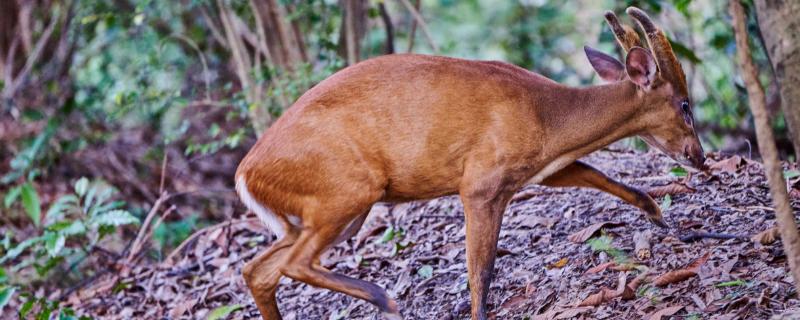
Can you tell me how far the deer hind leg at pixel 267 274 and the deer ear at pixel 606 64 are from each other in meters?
2.03

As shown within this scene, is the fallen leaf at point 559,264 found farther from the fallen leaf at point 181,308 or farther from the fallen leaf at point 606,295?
the fallen leaf at point 181,308

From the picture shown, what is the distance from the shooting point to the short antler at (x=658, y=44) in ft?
16.0

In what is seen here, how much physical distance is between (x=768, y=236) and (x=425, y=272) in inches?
81.8

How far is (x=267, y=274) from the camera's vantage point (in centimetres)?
534

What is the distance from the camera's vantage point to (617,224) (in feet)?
18.7

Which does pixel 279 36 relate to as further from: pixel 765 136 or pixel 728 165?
pixel 765 136

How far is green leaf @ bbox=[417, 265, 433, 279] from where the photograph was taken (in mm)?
5898

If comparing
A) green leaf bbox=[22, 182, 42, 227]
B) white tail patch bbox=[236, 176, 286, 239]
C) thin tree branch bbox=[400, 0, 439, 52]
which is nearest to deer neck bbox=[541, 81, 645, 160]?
white tail patch bbox=[236, 176, 286, 239]

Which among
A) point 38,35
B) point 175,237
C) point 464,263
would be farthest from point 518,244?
point 38,35

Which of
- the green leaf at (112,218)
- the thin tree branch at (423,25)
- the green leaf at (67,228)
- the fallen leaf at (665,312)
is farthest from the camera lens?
the thin tree branch at (423,25)

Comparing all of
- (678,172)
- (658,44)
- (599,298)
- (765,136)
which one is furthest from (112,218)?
(765,136)

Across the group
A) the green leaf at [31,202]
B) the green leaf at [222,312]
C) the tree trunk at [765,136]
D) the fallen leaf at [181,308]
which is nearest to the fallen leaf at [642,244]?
the tree trunk at [765,136]

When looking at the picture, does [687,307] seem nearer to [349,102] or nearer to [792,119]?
[792,119]

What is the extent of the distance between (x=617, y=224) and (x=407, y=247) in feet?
4.92
